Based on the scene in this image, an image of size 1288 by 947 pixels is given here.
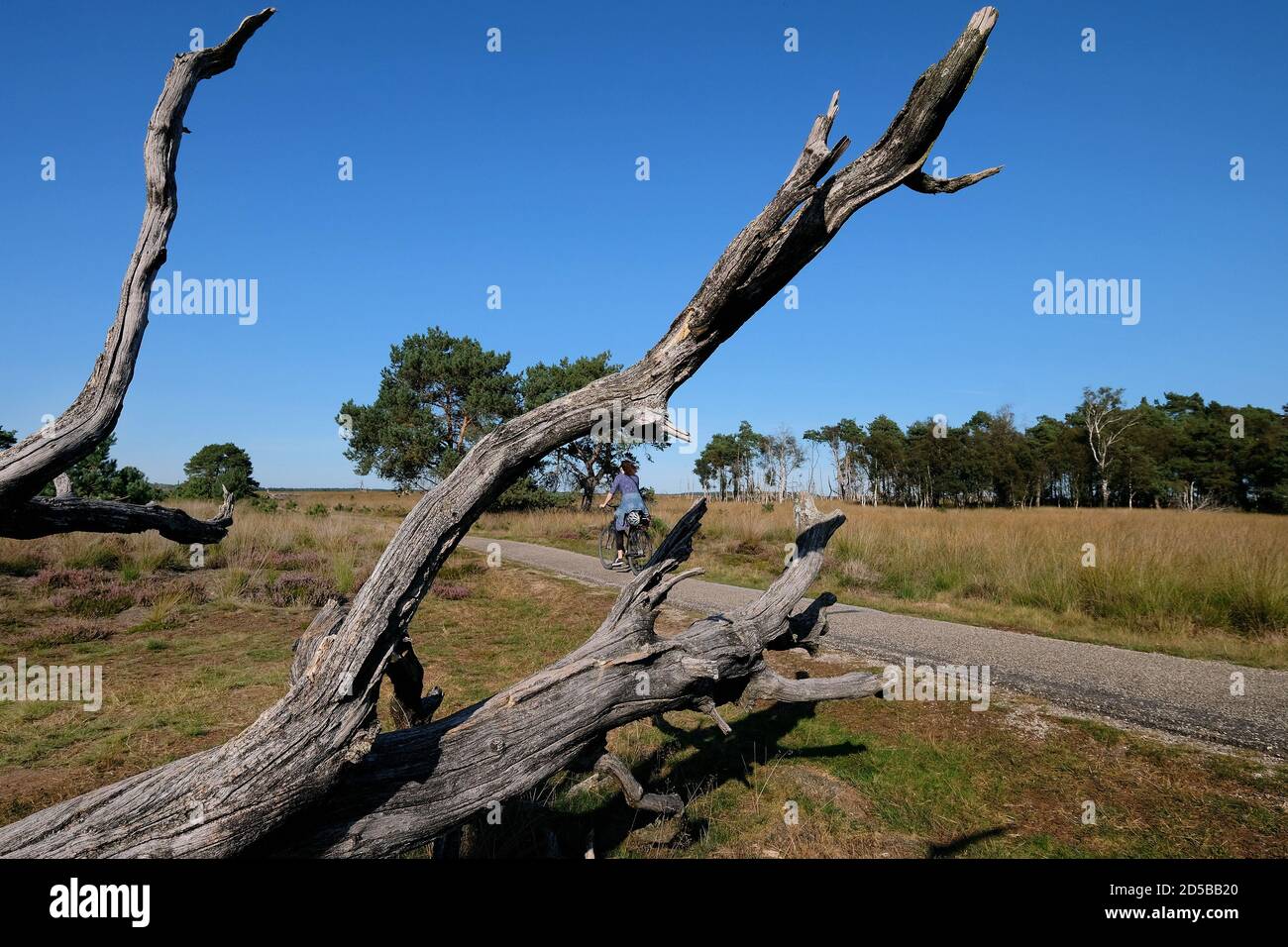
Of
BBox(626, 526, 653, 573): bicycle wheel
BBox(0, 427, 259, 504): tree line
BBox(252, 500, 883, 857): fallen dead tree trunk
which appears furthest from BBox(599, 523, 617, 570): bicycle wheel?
BBox(252, 500, 883, 857): fallen dead tree trunk

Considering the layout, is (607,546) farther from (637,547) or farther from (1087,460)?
(1087,460)

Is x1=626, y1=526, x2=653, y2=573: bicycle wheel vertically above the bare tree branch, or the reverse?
the bare tree branch

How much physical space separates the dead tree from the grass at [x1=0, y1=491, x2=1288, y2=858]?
4.61 feet

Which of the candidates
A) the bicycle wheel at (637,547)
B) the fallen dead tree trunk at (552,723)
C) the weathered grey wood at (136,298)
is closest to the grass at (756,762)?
the fallen dead tree trunk at (552,723)

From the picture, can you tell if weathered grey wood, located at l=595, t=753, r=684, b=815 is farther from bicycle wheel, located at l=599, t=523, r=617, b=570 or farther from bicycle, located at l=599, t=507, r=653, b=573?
bicycle wheel, located at l=599, t=523, r=617, b=570

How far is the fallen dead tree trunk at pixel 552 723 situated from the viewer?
2.58 m

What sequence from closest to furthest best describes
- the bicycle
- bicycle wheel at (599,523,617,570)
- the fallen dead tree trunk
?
1. the fallen dead tree trunk
2. the bicycle
3. bicycle wheel at (599,523,617,570)

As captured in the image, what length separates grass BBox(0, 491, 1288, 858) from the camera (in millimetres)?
4109

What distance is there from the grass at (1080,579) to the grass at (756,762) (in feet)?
2.02

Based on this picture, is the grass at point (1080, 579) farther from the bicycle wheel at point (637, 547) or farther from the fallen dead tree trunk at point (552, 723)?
the fallen dead tree trunk at point (552, 723)

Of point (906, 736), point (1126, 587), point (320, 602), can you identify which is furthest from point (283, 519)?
point (1126, 587)

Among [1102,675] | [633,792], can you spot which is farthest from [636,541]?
[633,792]

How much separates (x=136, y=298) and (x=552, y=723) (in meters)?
2.65
